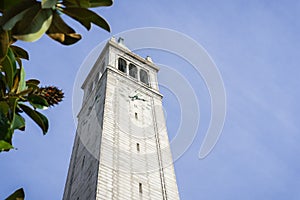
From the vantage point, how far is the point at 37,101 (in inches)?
68.3

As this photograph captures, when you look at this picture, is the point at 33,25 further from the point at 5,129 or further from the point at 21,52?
the point at 21,52

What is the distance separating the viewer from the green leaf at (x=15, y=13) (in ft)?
4.39

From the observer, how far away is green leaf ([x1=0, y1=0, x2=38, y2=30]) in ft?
4.39

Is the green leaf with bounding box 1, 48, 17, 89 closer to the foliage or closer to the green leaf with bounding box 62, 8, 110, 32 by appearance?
the foliage

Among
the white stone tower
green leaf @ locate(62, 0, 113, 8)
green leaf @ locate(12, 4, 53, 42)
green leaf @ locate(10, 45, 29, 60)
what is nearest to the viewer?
green leaf @ locate(12, 4, 53, 42)

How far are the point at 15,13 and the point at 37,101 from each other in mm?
498

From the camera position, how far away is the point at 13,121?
158 cm

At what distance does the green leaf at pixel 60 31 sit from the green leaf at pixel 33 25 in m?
0.10

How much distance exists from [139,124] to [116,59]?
7.46 meters

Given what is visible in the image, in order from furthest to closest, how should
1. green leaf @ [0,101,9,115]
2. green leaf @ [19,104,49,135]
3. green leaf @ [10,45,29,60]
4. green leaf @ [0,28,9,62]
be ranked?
1. green leaf @ [10,45,29,60]
2. green leaf @ [19,104,49,135]
3. green leaf @ [0,101,9,115]
4. green leaf @ [0,28,9,62]

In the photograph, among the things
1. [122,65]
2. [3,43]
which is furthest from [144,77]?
[3,43]

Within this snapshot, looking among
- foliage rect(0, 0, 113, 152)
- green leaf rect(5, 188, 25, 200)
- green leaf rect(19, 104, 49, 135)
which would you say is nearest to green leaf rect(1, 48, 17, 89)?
foliage rect(0, 0, 113, 152)

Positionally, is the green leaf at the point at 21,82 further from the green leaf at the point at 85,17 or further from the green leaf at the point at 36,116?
the green leaf at the point at 85,17

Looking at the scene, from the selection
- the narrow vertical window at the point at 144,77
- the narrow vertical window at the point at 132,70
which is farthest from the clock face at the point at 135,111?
the narrow vertical window at the point at 132,70
